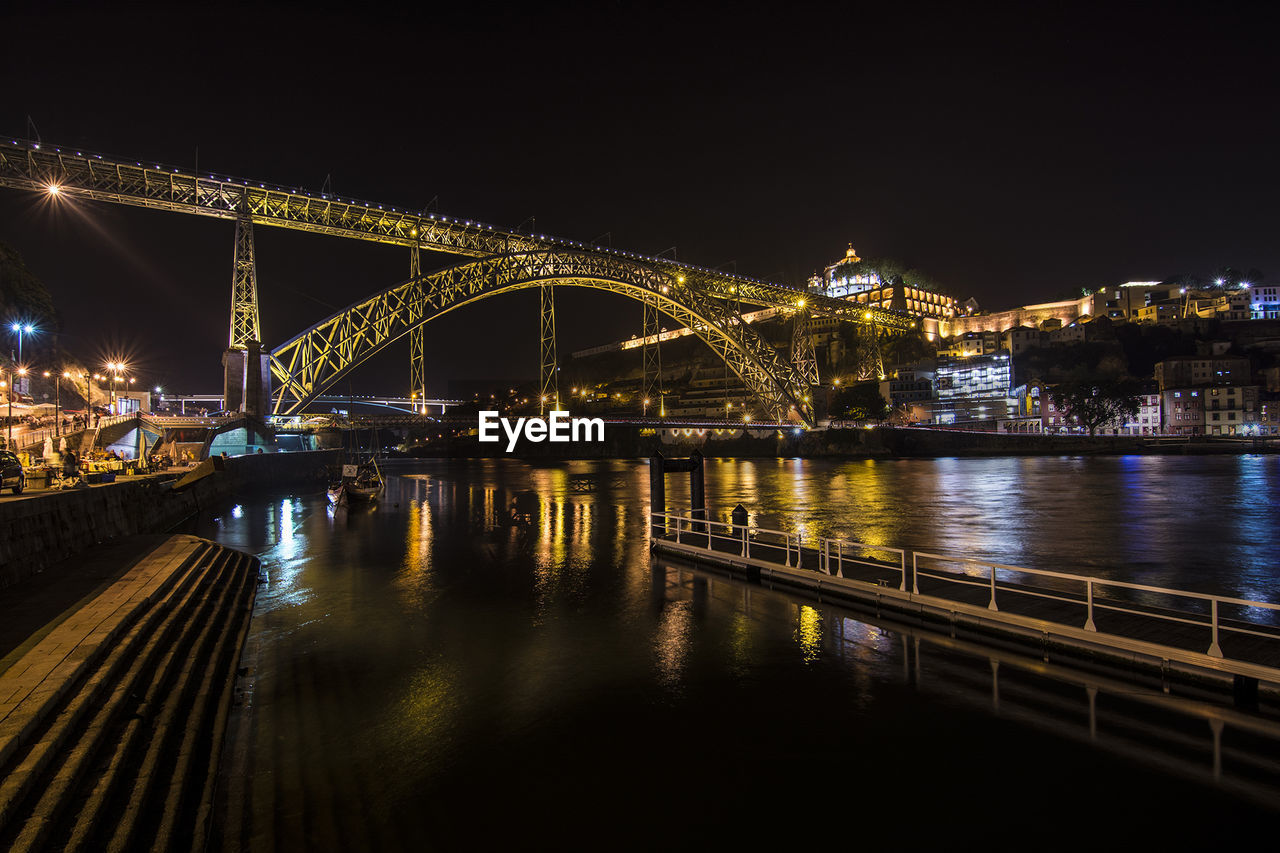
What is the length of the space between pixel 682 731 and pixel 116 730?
516cm

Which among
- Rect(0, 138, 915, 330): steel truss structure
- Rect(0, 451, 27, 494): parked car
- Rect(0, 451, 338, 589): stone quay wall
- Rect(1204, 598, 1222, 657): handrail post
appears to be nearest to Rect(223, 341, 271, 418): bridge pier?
Rect(0, 451, 338, 589): stone quay wall

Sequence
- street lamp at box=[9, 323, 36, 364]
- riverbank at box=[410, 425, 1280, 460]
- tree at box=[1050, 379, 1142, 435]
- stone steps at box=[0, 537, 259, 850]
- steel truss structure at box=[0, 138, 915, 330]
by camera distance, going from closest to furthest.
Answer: stone steps at box=[0, 537, 259, 850] → steel truss structure at box=[0, 138, 915, 330] → street lamp at box=[9, 323, 36, 364] → riverbank at box=[410, 425, 1280, 460] → tree at box=[1050, 379, 1142, 435]

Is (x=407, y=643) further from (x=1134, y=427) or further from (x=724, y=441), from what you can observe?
(x=1134, y=427)

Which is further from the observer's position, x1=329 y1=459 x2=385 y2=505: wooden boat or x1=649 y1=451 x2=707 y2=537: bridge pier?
x1=329 y1=459 x2=385 y2=505: wooden boat

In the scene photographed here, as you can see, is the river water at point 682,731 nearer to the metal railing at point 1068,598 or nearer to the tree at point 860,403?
the metal railing at point 1068,598

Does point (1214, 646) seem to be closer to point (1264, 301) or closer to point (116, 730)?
point (116, 730)

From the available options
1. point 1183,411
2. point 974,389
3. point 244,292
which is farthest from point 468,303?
point 1183,411

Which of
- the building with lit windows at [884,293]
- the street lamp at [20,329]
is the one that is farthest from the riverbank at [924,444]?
the street lamp at [20,329]

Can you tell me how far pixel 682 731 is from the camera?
663cm

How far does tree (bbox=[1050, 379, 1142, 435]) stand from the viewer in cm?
7831

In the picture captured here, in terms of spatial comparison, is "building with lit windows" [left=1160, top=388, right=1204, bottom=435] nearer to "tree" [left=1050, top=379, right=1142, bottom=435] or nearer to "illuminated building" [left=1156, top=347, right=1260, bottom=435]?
"illuminated building" [left=1156, top=347, right=1260, bottom=435]

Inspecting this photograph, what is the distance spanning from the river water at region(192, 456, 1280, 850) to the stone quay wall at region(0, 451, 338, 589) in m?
3.89

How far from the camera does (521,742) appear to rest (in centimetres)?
644

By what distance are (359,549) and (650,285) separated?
3960 centimetres
